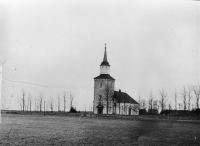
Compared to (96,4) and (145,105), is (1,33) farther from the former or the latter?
(145,105)

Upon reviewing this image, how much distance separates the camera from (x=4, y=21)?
20047 mm

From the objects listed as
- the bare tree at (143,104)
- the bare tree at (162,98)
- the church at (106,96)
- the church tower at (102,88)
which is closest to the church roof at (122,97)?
the church at (106,96)

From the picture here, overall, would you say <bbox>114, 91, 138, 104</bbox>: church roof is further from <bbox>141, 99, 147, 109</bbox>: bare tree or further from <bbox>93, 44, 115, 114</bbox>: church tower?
<bbox>141, 99, 147, 109</bbox>: bare tree

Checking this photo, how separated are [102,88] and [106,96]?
3053mm

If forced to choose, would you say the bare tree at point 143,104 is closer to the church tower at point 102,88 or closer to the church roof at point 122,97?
the church roof at point 122,97

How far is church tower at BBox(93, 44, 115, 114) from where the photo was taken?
82.3 metres

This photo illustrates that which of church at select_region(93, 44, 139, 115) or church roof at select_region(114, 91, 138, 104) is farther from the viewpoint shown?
church roof at select_region(114, 91, 138, 104)

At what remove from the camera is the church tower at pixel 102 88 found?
82344 millimetres

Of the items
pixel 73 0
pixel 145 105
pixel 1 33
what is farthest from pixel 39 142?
pixel 145 105

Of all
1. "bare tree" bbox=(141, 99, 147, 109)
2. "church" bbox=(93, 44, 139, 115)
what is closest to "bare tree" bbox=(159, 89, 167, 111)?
"bare tree" bbox=(141, 99, 147, 109)

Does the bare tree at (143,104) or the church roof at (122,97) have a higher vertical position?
the church roof at (122,97)

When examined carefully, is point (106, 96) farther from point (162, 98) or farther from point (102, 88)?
point (162, 98)

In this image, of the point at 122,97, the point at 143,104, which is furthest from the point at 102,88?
the point at 143,104

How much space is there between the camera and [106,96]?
266ft
